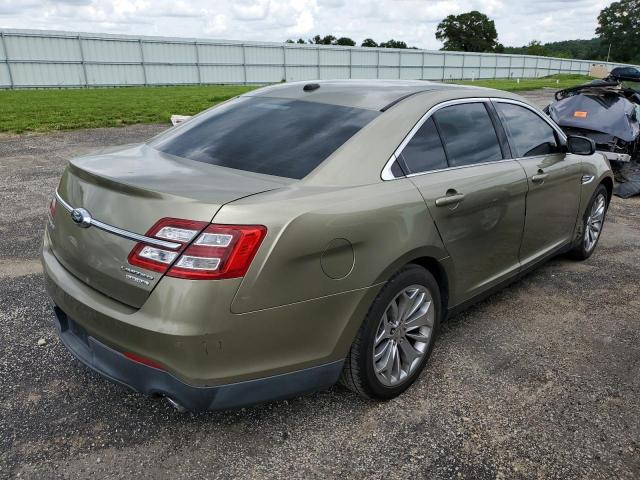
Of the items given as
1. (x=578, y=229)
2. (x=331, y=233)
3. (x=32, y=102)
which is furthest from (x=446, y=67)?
(x=331, y=233)

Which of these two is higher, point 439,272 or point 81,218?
point 81,218

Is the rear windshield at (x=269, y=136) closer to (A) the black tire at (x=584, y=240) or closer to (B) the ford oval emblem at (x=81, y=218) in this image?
(B) the ford oval emblem at (x=81, y=218)

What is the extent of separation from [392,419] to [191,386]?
42.6 inches

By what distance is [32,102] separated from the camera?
Result: 16.6 meters

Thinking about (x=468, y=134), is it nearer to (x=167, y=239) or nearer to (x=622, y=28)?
→ (x=167, y=239)

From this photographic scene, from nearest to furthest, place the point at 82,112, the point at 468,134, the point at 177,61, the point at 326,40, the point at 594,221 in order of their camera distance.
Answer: the point at 468,134 < the point at 594,221 < the point at 82,112 < the point at 177,61 < the point at 326,40

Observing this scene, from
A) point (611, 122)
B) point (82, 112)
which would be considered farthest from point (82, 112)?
point (611, 122)

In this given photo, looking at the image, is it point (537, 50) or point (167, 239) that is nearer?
point (167, 239)

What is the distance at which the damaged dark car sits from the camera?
806 centimetres

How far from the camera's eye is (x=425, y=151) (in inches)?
118

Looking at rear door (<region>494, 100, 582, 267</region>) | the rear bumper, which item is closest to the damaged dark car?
rear door (<region>494, 100, 582, 267</region>)

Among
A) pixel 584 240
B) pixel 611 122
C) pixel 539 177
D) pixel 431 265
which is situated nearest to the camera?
pixel 431 265

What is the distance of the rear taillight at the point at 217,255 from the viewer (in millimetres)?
2080

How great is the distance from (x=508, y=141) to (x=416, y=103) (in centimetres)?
97
